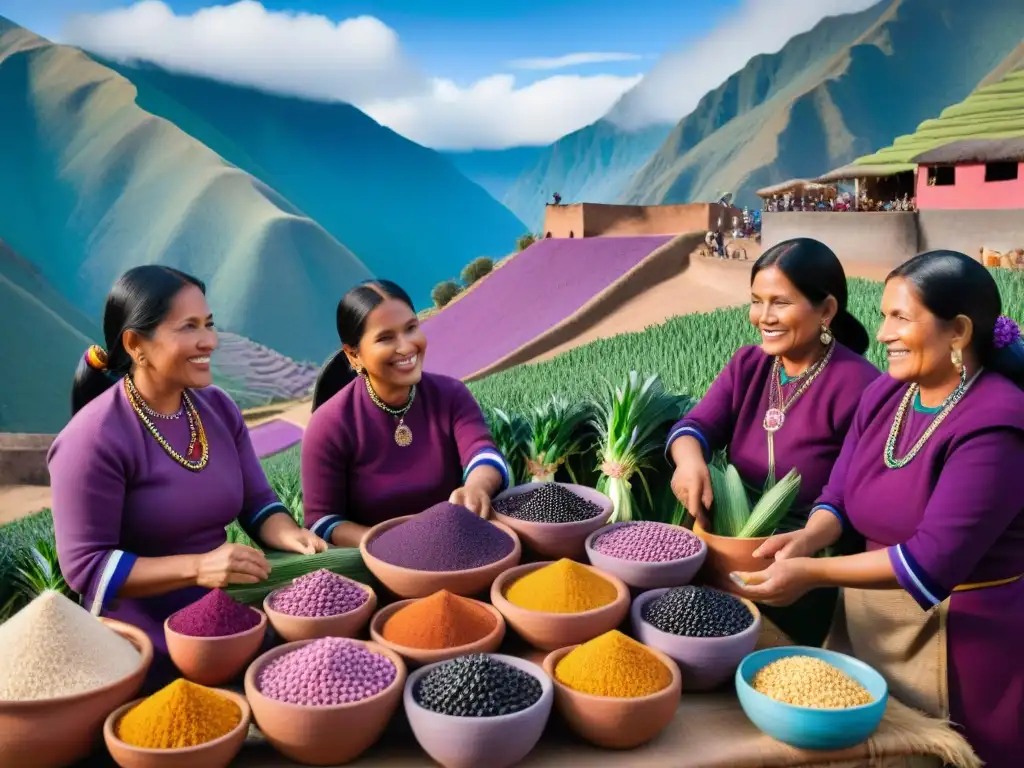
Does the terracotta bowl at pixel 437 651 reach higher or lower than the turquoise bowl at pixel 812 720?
higher

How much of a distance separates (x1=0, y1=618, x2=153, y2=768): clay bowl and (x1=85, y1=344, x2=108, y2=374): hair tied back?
807 millimetres

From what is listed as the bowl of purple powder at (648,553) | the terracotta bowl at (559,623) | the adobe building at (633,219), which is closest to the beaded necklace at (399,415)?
the bowl of purple powder at (648,553)

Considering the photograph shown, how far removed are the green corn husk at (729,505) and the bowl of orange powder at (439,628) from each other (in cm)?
69

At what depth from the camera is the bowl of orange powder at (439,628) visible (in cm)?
165

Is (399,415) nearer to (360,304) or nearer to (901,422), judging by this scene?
(360,304)

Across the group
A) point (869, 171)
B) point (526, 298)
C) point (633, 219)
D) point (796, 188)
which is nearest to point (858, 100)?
point (796, 188)

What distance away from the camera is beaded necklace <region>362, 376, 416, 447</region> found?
7.72ft

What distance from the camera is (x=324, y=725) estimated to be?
4.79 feet

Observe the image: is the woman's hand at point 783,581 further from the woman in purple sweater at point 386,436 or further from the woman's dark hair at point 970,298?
the woman in purple sweater at point 386,436

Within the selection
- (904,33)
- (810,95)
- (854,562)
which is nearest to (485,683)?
(854,562)

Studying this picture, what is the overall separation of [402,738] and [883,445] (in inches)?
46.6

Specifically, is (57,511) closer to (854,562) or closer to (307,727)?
(307,727)

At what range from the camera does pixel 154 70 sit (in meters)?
71.4

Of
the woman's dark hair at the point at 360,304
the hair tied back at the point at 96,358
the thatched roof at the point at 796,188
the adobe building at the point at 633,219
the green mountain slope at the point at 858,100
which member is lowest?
the hair tied back at the point at 96,358
